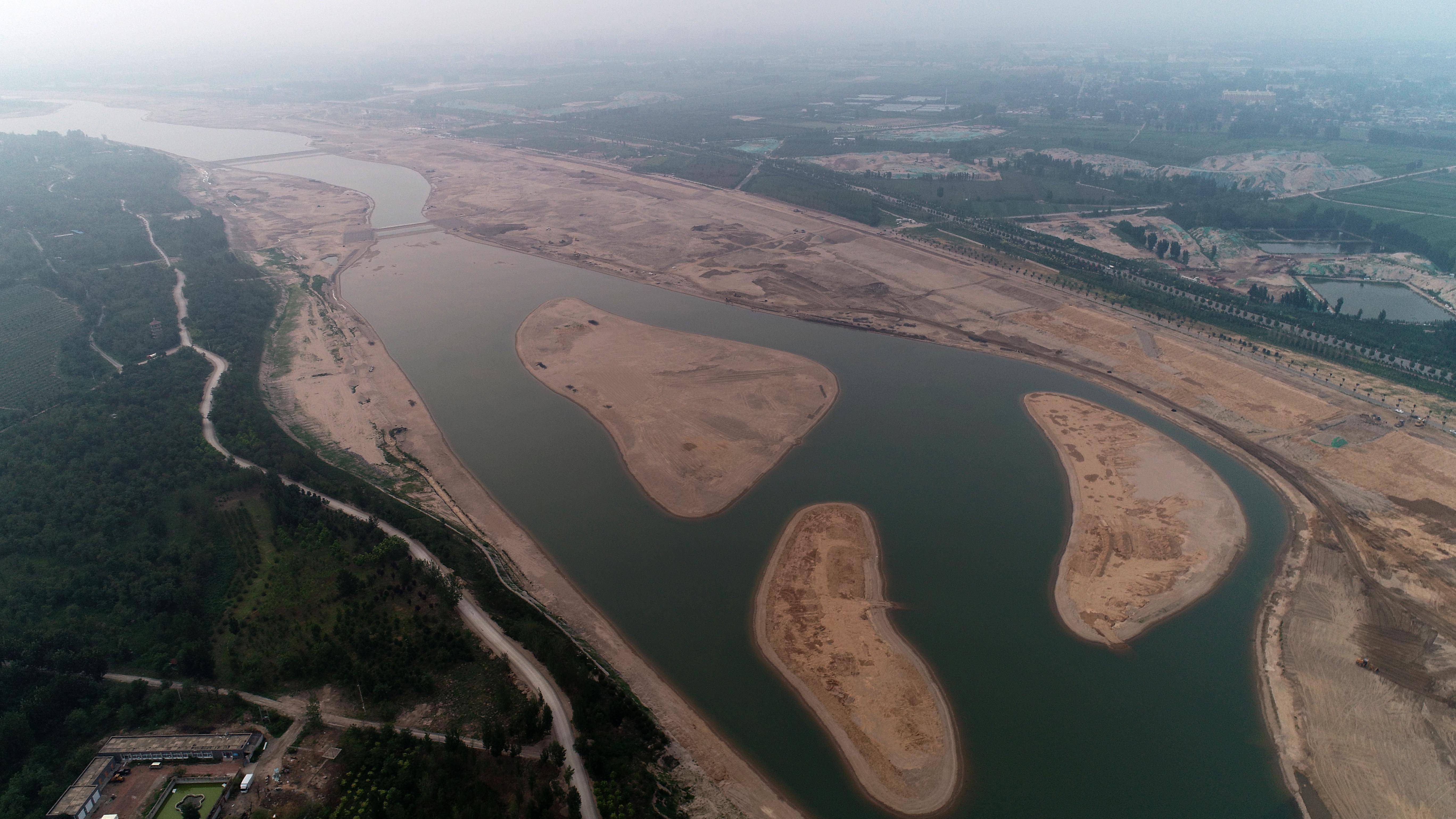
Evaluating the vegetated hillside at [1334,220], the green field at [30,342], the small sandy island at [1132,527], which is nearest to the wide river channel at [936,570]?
the small sandy island at [1132,527]

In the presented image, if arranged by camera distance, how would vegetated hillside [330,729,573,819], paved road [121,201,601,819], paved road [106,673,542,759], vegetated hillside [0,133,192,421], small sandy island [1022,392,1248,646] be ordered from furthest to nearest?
vegetated hillside [0,133,192,421], small sandy island [1022,392,1248,646], paved road [106,673,542,759], paved road [121,201,601,819], vegetated hillside [330,729,573,819]

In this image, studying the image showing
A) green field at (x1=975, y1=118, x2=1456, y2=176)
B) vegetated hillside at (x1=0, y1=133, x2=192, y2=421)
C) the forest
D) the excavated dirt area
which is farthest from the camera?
green field at (x1=975, y1=118, x2=1456, y2=176)

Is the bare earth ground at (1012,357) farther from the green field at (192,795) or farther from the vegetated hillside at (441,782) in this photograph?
the green field at (192,795)

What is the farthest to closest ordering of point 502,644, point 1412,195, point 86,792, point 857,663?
point 1412,195
point 857,663
point 502,644
point 86,792

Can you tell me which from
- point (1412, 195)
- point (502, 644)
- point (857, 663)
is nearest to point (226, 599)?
point (502, 644)

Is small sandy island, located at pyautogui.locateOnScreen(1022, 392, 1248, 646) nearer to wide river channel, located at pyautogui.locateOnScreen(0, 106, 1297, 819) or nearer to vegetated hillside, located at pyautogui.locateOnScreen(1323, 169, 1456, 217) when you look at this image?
wide river channel, located at pyautogui.locateOnScreen(0, 106, 1297, 819)

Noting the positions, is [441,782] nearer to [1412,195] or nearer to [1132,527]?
[1132,527]

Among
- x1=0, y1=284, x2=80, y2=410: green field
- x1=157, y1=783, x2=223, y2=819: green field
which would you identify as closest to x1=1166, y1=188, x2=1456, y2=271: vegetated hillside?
x1=157, y1=783, x2=223, y2=819: green field
